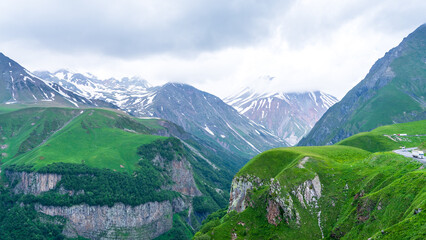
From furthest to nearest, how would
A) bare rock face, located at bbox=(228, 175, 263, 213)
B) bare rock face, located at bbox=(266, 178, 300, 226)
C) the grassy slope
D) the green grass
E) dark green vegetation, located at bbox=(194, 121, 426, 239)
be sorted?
the grassy slope
the green grass
bare rock face, located at bbox=(228, 175, 263, 213)
bare rock face, located at bbox=(266, 178, 300, 226)
dark green vegetation, located at bbox=(194, 121, 426, 239)

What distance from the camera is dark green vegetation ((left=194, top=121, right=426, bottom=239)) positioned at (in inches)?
2315

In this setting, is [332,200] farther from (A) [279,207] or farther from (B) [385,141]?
(B) [385,141]

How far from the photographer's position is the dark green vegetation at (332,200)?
58812 mm

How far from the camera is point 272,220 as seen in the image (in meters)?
86.3

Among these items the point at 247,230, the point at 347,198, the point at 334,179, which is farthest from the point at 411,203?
the point at 247,230

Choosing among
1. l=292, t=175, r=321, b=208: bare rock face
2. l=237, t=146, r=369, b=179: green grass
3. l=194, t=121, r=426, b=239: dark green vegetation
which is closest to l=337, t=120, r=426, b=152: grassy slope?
l=237, t=146, r=369, b=179: green grass

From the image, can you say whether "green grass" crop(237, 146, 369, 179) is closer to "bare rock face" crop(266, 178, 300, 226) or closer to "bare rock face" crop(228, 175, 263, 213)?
"bare rock face" crop(228, 175, 263, 213)

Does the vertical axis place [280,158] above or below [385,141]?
above

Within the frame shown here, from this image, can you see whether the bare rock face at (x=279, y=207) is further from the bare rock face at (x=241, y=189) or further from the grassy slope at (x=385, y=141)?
the grassy slope at (x=385, y=141)

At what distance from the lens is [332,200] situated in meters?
83.6

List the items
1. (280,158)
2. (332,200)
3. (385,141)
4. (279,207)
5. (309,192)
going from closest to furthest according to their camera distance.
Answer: (332,200)
(279,207)
(309,192)
(280,158)
(385,141)

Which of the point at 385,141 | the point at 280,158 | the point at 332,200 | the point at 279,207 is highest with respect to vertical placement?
the point at 280,158

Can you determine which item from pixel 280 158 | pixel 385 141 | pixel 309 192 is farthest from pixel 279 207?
pixel 385 141

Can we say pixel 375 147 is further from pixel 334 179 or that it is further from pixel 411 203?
pixel 411 203
